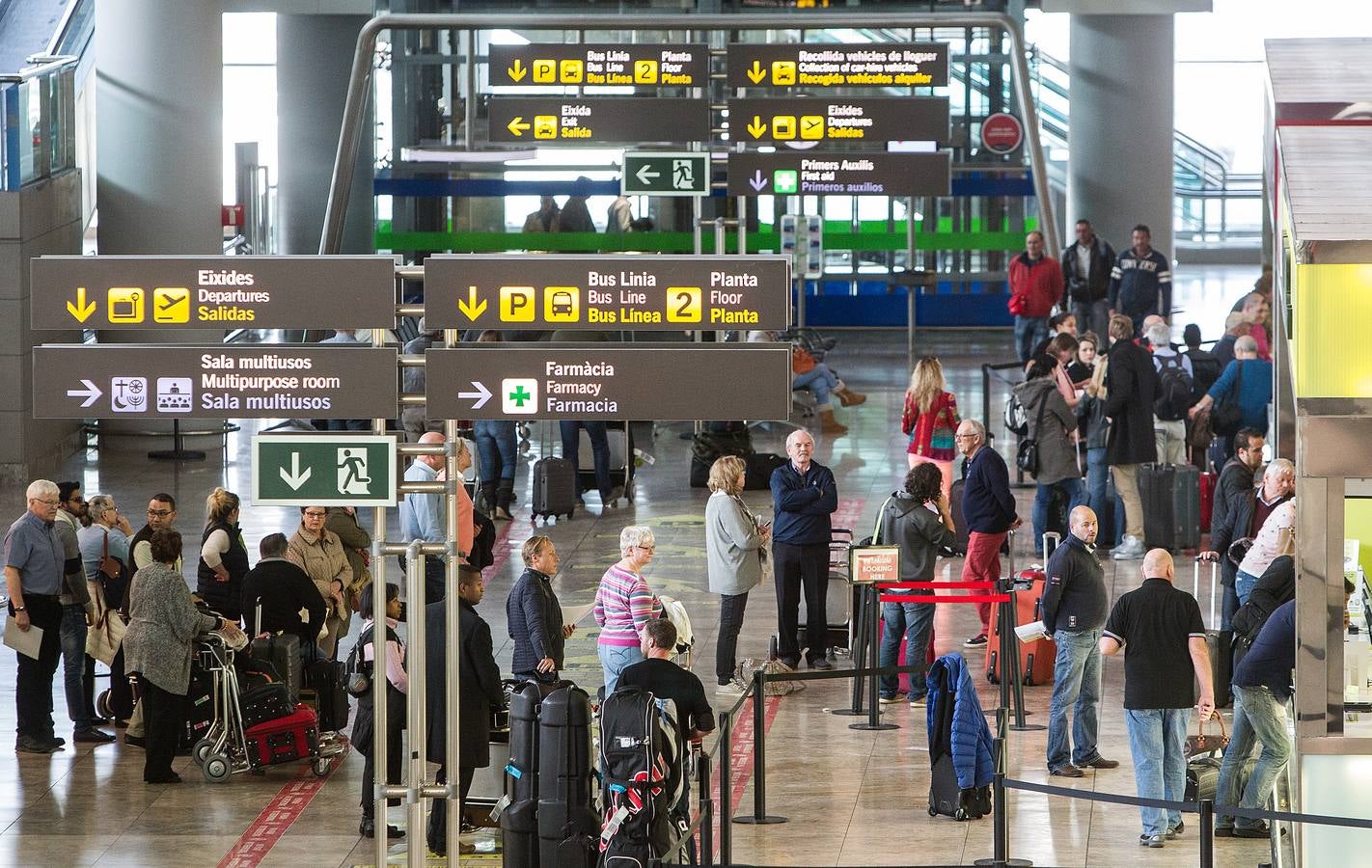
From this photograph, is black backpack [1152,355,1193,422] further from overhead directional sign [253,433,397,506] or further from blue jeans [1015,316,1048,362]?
overhead directional sign [253,433,397,506]

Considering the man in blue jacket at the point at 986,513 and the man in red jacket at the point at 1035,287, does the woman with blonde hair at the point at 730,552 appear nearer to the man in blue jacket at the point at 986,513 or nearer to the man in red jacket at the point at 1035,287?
the man in blue jacket at the point at 986,513

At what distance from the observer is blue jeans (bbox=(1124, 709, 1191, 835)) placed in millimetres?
10773

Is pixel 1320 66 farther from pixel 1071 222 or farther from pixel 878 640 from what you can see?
pixel 1071 222

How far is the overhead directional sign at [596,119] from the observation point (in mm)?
20656

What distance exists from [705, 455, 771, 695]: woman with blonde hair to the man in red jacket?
1082 centimetres

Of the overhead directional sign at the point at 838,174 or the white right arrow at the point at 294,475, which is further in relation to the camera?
the overhead directional sign at the point at 838,174

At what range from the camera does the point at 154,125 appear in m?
22.9

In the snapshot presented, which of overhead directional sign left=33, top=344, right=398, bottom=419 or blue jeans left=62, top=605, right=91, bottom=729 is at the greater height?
overhead directional sign left=33, top=344, right=398, bottom=419

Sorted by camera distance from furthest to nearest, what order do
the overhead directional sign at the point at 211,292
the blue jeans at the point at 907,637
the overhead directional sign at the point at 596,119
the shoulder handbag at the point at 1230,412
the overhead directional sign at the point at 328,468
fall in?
the overhead directional sign at the point at 596,119 → the shoulder handbag at the point at 1230,412 → the blue jeans at the point at 907,637 → the overhead directional sign at the point at 211,292 → the overhead directional sign at the point at 328,468

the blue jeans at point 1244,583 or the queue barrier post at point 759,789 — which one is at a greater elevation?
the blue jeans at point 1244,583

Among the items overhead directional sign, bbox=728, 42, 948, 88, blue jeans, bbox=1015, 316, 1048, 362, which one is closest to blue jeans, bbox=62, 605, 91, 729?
overhead directional sign, bbox=728, 42, 948, 88

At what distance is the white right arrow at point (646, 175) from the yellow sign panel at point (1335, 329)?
1163cm

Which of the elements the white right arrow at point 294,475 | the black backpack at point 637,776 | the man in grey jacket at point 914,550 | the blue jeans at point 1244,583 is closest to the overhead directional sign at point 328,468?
the white right arrow at point 294,475

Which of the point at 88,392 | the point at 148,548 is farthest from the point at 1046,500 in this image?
the point at 88,392
